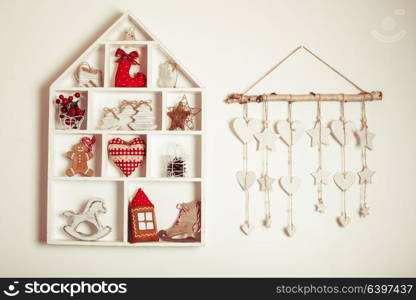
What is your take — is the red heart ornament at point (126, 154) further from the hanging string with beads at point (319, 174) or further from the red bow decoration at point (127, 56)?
the hanging string with beads at point (319, 174)

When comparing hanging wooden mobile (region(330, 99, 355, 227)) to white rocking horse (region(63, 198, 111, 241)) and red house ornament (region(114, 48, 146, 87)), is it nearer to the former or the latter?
red house ornament (region(114, 48, 146, 87))

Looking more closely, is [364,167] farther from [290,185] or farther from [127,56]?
[127,56]

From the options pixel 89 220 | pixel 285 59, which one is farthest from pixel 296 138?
pixel 89 220

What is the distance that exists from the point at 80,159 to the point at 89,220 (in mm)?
268

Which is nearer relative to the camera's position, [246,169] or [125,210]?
[125,210]

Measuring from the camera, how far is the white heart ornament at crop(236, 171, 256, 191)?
176 cm

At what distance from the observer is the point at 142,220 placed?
1.69 m

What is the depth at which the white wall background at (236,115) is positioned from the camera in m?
1.77

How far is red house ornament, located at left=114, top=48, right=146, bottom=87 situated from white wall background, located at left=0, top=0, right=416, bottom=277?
17cm

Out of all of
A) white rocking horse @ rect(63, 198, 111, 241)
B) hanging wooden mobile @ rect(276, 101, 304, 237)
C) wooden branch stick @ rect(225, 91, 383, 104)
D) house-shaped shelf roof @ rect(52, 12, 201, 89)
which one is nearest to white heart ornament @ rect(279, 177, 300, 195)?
hanging wooden mobile @ rect(276, 101, 304, 237)

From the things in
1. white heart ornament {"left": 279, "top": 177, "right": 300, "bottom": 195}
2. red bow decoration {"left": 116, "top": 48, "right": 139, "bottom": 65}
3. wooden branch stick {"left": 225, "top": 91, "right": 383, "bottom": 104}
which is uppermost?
red bow decoration {"left": 116, "top": 48, "right": 139, "bottom": 65}

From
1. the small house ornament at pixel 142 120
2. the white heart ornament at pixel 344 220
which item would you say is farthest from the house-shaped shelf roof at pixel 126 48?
the white heart ornament at pixel 344 220

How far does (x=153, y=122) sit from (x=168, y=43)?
0.37m

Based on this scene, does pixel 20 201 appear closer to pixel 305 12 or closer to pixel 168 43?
pixel 168 43
